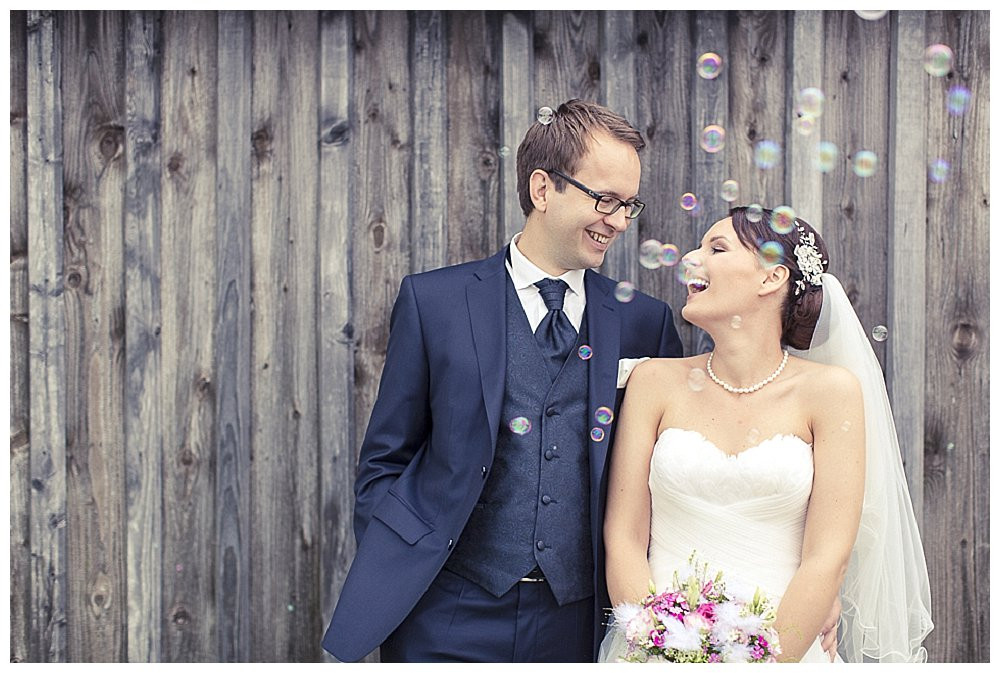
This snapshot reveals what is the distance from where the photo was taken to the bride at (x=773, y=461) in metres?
2.34

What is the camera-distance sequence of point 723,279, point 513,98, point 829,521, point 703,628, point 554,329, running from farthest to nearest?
point 513,98 < point 554,329 < point 723,279 < point 829,521 < point 703,628

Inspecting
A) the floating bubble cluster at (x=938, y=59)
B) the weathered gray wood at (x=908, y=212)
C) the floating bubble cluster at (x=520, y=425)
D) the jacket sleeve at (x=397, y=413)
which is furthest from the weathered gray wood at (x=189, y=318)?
the floating bubble cluster at (x=938, y=59)

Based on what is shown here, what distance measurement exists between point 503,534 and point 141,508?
1.53 metres

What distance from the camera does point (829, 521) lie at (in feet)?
7.63

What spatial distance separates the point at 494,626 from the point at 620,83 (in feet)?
6.02

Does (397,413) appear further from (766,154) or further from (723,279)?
(766,154)

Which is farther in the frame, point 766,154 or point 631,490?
point 766,154

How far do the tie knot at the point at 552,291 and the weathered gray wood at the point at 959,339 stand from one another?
1.50 meters

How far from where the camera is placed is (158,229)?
3311mm

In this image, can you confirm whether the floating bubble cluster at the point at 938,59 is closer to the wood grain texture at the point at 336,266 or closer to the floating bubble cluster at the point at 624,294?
the floating bubble cluster at the point at 624,294

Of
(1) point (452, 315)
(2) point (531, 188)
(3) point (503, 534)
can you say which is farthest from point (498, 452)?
(2) point (531, 188)

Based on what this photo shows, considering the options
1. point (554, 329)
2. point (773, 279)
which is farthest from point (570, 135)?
point (773, 279)

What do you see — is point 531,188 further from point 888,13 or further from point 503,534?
point 888,13

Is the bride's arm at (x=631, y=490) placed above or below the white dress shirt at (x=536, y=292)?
below
